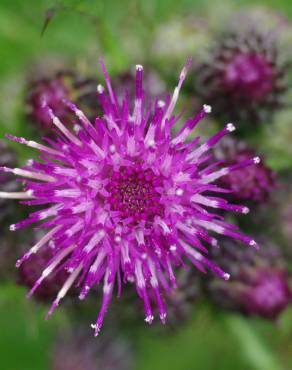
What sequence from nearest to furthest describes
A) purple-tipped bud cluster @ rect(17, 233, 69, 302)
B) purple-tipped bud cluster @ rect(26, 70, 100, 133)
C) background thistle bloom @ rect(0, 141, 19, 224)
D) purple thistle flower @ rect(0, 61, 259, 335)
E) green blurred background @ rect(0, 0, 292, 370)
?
1. purple thistle flower @ rect(0, 61, 259, 335)
2. purple-tipped bud cluster @ rect(17, 233, 69, 302)
3. background thistle bloom @ rect(0, 141, 19, 224)
4. purple-tipped bud cluster @ rect(26, 70, 100, 133)
5. green blurred background @ rect(0, 0, 292, 370)

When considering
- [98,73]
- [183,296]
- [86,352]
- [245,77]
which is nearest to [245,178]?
[245,77]

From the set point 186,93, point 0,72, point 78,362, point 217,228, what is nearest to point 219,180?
point 217,228

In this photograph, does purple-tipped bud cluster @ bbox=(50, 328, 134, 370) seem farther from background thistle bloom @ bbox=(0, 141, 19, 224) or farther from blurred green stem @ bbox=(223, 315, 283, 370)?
background thistle bloom @ bbox=(0, 141, 19, 224)

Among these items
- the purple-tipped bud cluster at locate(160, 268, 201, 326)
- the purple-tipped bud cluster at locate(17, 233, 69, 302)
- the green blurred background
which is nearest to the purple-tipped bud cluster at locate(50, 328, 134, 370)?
the green blurred background

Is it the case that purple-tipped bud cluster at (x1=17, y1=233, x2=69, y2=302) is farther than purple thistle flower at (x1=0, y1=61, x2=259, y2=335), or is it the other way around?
purple-tipped bud cluster at (x1=17, y1=233, x2=69, y2=302)

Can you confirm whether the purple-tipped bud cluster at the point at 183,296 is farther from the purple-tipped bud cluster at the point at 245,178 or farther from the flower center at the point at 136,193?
the flower center at the point at 136,193

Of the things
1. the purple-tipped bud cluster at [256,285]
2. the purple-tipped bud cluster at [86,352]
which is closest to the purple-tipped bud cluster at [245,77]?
the purple-tipped bud cluster at [256,285]

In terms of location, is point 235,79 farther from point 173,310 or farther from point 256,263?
point 173,310

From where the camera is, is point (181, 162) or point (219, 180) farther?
point (219, 180)
